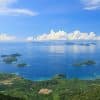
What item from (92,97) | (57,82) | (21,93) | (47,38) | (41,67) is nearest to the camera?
(92,97)

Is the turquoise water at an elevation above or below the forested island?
above

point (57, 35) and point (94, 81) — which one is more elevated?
point (57, 35)

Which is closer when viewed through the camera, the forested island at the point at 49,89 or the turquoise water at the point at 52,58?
the forested island at the point at 49,89

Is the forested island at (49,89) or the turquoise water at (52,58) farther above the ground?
the turquoise water at (52,58)

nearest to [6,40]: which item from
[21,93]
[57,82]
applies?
[57,82]

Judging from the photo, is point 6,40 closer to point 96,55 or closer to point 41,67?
point 41,67
